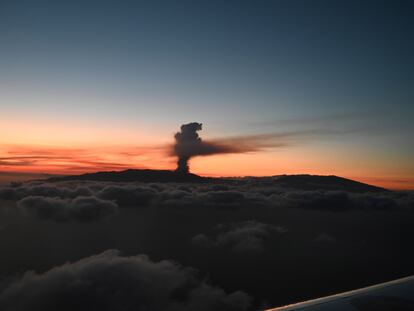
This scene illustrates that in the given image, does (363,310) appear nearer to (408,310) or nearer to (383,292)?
(408,310)

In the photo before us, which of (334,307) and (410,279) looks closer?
(334,307)

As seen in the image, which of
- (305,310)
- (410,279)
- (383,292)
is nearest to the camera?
(305,310)

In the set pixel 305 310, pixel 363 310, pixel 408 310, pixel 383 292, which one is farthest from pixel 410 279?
pixel 305 310

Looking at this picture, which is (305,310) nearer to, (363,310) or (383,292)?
(363,310)

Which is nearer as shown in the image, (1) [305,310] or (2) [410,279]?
(1) [305,310]

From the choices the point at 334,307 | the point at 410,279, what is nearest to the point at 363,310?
the point at 334,307

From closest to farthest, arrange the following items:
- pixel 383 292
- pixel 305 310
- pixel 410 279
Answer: pixel 305 310, pixel 383 292, pixel 410 279
